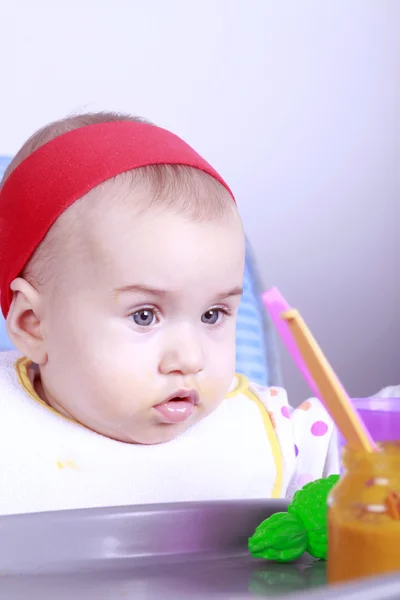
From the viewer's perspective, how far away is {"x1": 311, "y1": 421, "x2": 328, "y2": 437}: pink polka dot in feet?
3.69

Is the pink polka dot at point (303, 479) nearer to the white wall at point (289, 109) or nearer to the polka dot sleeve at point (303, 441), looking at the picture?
the polka dot sleeve at point (303, 441)

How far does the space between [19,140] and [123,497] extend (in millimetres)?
1171

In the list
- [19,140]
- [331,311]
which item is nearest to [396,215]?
[331,311]

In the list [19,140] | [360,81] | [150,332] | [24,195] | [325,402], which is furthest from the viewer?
[360,81]

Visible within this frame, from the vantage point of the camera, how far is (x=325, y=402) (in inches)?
19.7

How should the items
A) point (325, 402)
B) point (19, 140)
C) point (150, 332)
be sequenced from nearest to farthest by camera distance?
point (325, 402), point (150, 332), point (19, 140)

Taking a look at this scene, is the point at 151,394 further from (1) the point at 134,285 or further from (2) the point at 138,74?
(2) the point at 138,74

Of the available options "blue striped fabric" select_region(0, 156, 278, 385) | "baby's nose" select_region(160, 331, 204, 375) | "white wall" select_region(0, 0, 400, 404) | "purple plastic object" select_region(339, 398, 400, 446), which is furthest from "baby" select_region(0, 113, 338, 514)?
"white wall" select_region(0, 0, 400, 404)

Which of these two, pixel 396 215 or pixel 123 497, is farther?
pixel 396 215

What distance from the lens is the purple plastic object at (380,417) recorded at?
68 centimetres

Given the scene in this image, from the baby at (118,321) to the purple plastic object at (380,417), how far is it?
19cm

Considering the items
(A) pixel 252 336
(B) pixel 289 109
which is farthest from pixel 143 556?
(B) pixel 289 109

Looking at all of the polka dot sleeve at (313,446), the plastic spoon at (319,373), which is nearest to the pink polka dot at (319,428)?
the polka dot sleeve at (313,446)

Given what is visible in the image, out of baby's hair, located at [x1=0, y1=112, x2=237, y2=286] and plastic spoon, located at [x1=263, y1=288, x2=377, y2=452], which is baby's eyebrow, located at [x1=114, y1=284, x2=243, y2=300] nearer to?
baby's hair, located at [x1=0, y1=112, x2=237, y2=286]
